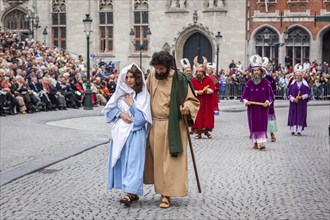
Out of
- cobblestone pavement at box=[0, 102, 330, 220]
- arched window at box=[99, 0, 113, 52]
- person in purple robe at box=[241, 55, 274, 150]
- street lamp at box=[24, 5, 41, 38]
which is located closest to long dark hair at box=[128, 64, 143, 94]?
cobblestone pavement at box=[0, 102, 330, 220]

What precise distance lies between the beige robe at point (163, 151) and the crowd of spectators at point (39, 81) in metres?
14.4

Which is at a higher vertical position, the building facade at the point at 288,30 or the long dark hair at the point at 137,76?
the building facade at the point at 288,30

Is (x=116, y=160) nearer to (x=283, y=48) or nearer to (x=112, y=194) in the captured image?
(x=112, y=194)

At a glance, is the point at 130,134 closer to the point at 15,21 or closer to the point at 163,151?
the point at 163,151

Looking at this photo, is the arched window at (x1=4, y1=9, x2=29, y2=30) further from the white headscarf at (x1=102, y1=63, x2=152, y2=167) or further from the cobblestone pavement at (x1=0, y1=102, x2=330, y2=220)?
the white headscarf at (x1=102, y1=63, x2=152, y2=167)

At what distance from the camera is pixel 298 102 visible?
18031mm

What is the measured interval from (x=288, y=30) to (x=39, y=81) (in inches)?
776

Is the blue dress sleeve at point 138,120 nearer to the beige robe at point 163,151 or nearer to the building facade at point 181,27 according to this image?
the beige robe at point 163,151

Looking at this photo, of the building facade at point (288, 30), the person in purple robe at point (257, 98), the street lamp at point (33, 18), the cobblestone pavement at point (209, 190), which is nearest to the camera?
the cobblestone pavement at point (209, 190)

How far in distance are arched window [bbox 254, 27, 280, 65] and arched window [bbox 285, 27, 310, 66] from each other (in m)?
0.79

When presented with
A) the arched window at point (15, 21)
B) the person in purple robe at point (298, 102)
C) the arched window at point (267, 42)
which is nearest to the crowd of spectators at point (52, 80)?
the person in purple robe at point (298, 102)

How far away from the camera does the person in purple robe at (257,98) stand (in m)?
14.3

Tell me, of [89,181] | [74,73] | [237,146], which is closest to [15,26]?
[74,73]

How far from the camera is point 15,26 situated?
150 ft
